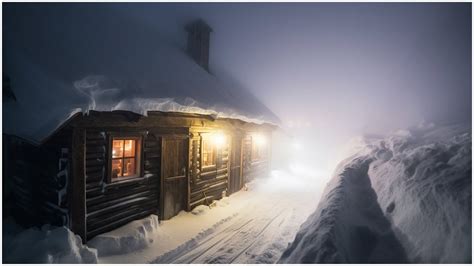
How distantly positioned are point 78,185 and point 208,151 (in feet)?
16.2

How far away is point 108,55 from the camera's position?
309 inches

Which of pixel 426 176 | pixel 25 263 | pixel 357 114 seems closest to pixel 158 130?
pixel 25 263

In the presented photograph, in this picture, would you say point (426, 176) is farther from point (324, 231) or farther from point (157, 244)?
point (157, 244)

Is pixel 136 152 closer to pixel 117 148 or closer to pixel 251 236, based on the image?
pixel 117 148

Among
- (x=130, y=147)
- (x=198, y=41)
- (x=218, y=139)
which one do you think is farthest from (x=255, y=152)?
(x=130, y=147)

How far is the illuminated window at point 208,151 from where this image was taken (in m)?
9.74

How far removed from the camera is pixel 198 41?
46.8 feet

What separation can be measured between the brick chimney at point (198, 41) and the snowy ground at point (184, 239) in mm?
8014

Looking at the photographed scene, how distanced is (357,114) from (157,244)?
47001 mm

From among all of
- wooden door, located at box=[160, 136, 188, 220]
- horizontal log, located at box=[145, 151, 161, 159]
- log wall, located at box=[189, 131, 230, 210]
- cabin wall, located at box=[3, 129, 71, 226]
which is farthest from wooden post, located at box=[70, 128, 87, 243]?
log wall, located at box=[189, 131, 230, 210]

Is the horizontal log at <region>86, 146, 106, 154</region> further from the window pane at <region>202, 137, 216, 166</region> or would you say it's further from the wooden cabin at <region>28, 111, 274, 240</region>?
the window pane at <region>202, 137, 216, 166</region>

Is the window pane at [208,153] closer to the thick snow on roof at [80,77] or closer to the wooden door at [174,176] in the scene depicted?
the wooden door at [174,176]

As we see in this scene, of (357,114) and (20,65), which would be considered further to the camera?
(357,114)

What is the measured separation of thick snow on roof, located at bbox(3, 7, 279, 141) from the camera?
5582 mm
